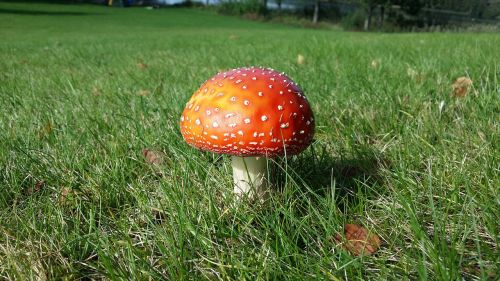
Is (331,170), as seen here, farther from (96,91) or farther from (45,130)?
(96,91)

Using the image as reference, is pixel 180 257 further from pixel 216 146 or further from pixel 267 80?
pixel 267 80

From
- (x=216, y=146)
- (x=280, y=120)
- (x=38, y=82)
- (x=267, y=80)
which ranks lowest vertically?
(x=38, y=82)

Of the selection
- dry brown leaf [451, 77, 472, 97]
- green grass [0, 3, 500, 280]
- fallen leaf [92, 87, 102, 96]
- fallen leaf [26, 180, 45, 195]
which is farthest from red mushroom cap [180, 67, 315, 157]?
fallen leaf [92, 87, 102, 96]

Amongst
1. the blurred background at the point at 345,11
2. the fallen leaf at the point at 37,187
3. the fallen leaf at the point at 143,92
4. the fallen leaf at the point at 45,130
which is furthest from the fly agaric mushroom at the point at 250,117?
the blurred background at the point at 345,11

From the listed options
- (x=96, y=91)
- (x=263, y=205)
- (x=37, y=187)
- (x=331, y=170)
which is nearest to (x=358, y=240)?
(x=263, y=205)

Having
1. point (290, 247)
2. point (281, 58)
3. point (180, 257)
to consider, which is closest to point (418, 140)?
point (290, 247)

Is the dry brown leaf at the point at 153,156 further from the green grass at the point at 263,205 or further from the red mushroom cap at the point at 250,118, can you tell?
the red mushroom cap at the point at 250,118
